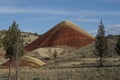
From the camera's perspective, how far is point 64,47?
164125 mm

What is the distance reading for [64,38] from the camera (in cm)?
17538

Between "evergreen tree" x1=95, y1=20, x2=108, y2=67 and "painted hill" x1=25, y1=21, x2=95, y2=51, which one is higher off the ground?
"painted hill" x1=25, y1=21, x2=95, y2=51

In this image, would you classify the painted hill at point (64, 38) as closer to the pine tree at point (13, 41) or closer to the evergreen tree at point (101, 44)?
the evergreen tree at point (101, 44)

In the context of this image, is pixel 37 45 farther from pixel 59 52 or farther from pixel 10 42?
pixel 10 42

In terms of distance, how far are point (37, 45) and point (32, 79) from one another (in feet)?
399

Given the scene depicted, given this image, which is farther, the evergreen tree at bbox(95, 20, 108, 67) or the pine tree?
the evergreen tree at bbox(95, 20, 108, 67)

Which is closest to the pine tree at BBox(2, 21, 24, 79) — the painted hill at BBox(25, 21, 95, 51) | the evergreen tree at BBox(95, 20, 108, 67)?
the evergreen tree at BBox(95, 20, 108, 67)

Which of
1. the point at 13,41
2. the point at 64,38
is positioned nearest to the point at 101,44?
the point at 13,41

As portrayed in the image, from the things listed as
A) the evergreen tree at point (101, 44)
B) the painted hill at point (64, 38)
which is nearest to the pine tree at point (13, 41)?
the evergreen tree at point (101, 44)

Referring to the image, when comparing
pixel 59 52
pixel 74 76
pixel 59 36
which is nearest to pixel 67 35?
pixel 59 36

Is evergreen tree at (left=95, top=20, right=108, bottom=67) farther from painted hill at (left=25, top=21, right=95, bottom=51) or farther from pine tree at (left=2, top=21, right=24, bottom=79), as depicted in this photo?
painted hill at (left=25, top=21, right=95, bottom=51)

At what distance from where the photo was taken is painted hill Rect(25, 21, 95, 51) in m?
171

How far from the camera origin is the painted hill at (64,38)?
171125 millimetres

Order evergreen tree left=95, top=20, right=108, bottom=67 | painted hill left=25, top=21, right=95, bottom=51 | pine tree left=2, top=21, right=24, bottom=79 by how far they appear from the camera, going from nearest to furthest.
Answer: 1. pine tree left=2, top=21, right=24, bottom=79
2. evergreen tree left=95, top=20, right=108, bottom=67
3. painted hill left=25, top=21, right=95, bottom=51
